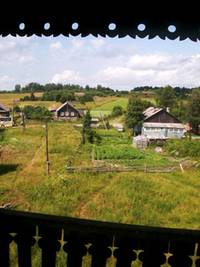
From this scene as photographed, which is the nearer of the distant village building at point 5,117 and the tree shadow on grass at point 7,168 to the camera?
the tree shadow on grass at point 7,168

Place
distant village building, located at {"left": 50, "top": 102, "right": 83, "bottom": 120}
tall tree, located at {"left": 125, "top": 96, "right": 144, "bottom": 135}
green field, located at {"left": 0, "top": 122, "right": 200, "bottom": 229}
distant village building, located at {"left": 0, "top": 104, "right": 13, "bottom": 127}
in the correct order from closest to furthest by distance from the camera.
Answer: green field, located at {"left": 0, "top": 122, "right": 200, "bottom": 229} → tall tree, located at {"left": 125, "top": 96, "right": 144, "bottom": 135} → distant village building, located at {"left": 0, "top": 104, "right": 13, "bottom": 127} → distant village building, located at {"left": 50, "top": 102, "right": 83, "bottom": 120}

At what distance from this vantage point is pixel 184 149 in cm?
3173

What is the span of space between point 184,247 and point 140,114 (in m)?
40.3

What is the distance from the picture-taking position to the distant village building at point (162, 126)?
40344 millimetres

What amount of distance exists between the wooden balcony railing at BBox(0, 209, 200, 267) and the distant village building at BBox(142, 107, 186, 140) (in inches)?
1490

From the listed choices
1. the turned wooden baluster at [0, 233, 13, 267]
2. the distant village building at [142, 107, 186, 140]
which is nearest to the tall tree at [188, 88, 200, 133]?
the distant village building at [142, 107, 186, 140]

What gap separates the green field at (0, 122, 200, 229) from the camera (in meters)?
16.2

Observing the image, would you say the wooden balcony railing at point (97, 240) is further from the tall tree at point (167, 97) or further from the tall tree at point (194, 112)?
the tall tree at point (167, 97)

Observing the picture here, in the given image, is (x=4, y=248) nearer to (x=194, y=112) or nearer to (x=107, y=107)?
(x=194, y=112)

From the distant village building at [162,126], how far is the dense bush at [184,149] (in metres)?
6.00

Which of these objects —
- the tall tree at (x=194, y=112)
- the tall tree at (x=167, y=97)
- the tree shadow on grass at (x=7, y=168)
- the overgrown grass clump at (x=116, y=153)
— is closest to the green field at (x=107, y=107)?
the tall tree at (x=167, y=97)

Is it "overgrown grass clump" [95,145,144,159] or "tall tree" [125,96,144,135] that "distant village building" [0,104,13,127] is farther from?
"overgrown grass clump" [95,145,144,159]

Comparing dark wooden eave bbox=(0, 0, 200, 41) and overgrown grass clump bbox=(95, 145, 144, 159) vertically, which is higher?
dark wooden eave bbox=(0, 0, 200, 41)

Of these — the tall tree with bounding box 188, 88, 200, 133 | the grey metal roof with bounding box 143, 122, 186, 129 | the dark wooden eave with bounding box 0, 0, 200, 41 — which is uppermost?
the dark wooden eave with bounding box 0, 0, 200, 41
